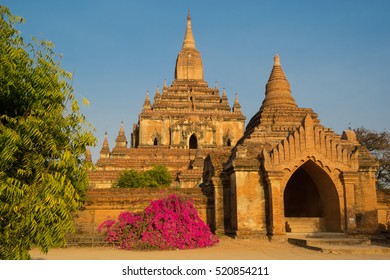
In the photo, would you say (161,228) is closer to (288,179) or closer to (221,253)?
(221,253)

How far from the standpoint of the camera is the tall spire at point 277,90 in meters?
24.6

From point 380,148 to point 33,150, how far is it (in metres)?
37.6

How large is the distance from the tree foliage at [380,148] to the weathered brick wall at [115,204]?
2544 centimetres

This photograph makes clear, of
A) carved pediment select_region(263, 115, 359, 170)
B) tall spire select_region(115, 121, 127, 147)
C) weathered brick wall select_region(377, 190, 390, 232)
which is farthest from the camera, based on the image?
tall spire select_region(115, 121, 127, 147)

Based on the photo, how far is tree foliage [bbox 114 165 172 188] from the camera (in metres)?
30.7

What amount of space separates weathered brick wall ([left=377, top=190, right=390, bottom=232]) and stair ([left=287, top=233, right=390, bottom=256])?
247 centimetres

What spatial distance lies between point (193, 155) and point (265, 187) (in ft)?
87.4

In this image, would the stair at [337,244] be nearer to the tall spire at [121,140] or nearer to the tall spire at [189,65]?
the tall spire at [121,140]

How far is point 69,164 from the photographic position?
687 cm

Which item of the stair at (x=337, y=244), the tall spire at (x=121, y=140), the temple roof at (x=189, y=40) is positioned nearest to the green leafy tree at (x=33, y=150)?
the stair at (x=337, y=244)

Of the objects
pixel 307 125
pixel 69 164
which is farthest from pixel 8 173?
pixel 307 125

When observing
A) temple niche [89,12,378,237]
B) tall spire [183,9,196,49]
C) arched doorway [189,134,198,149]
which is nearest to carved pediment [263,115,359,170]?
temple niche [89,12,378,237]

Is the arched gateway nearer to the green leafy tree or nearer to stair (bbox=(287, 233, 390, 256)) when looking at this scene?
stair (bbox=(287, 233, 390, 256))
